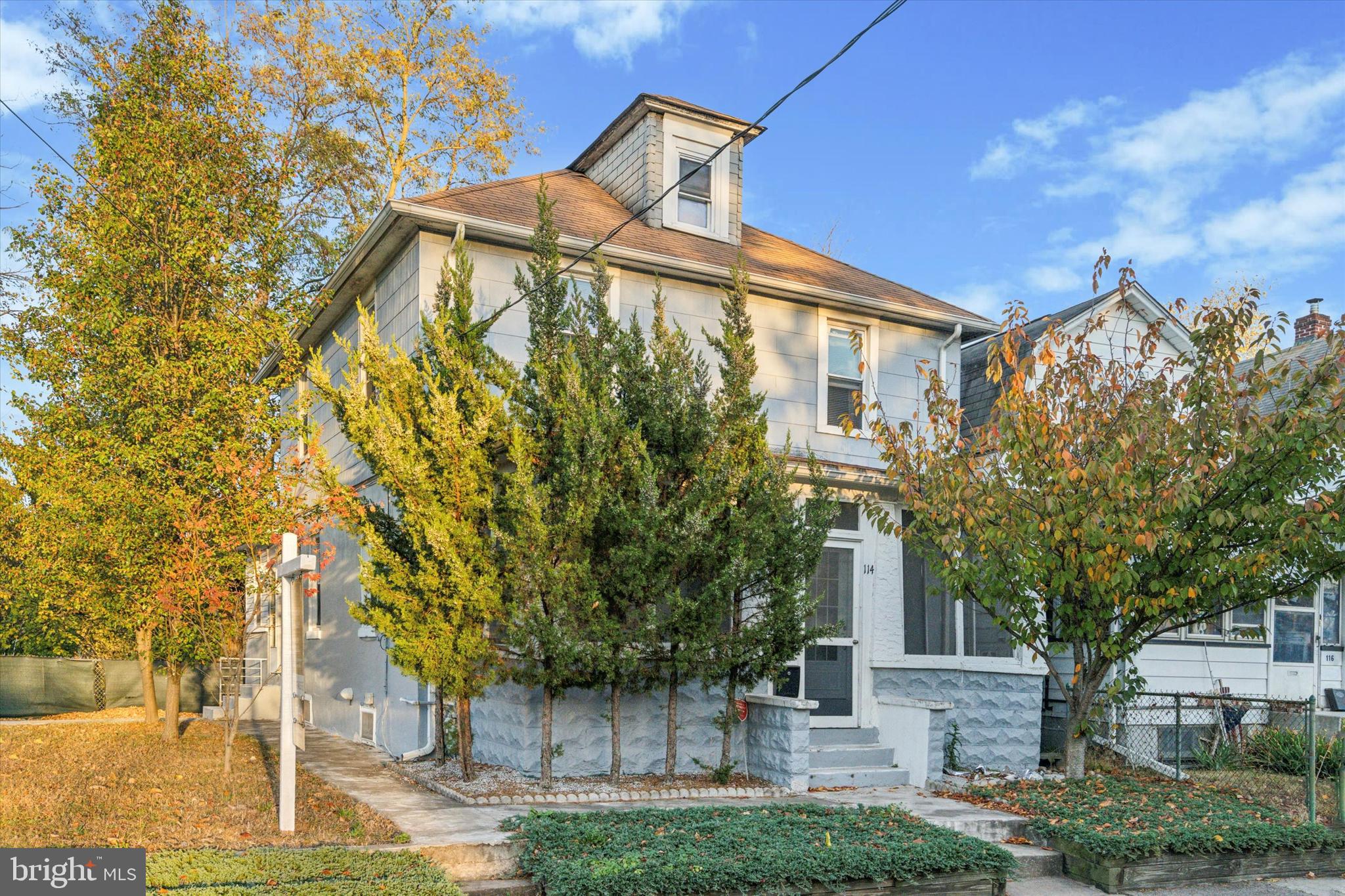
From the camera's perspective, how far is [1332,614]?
49.5 feet

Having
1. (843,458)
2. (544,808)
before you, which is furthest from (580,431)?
(843,458)

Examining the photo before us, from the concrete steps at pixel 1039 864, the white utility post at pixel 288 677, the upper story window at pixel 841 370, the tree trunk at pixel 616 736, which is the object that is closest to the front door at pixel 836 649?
the upper story window at pixel 841 370

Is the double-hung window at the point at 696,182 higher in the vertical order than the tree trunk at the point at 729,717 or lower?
higher

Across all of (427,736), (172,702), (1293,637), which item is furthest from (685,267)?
(1293,637)

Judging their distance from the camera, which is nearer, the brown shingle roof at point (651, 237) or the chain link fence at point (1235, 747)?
the chain link fence at point (1235, 747)

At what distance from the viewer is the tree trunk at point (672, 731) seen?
937 cm

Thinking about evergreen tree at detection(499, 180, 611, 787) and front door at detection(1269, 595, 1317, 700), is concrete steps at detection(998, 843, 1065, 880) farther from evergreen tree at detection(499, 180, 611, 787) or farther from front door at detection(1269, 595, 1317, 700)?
front door at detection(1269, 595, 1317, 700)

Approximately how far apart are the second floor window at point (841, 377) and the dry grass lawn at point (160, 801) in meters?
7.06

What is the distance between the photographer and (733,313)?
9.76 meters

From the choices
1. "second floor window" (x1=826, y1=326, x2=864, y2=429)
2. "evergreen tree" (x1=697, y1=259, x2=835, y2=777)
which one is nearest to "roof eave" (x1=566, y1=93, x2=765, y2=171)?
"second floor window" (x1=826, y1=326, x2=864, y2=429)

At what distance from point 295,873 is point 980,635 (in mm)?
8658

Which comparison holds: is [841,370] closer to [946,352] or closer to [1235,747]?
[946,352]

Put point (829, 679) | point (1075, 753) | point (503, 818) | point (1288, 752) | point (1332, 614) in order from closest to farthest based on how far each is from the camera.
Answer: point (503, 818) → point (1075, 753) → point (829, 679) → point (1288, 752) → point (1332, 614)

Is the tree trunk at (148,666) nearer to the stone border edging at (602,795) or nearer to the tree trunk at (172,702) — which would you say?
the tree trunk at (172,702)
